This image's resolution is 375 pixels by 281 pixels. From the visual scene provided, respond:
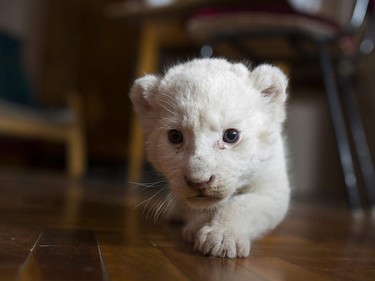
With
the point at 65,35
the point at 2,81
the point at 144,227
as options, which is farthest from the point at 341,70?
the point at 65,35

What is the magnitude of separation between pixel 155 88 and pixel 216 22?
136 cm

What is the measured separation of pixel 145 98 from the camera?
143cm

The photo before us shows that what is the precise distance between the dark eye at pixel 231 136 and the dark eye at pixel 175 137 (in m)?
0.10

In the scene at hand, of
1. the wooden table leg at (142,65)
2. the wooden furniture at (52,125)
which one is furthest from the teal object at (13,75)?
the wooden table leg at (142,65)

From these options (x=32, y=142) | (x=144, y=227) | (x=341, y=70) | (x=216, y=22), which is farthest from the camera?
(x=32, y=142)

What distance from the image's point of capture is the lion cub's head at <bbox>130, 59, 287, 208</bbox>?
1135 millimetres

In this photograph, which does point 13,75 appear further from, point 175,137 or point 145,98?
point 175,137

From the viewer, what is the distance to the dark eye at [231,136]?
1187 mm

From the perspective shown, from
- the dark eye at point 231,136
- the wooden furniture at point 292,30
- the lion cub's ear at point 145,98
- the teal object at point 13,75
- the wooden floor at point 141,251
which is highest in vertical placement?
the teal object at point 13,75

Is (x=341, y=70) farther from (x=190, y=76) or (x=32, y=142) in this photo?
(x=32, y=142)

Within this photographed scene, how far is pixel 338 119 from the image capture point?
278cm

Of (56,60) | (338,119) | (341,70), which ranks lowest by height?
(338,119)

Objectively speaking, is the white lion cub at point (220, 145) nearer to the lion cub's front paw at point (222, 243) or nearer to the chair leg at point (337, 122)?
the lion cub's front paw at point (222, 243)

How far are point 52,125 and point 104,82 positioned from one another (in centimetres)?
108
